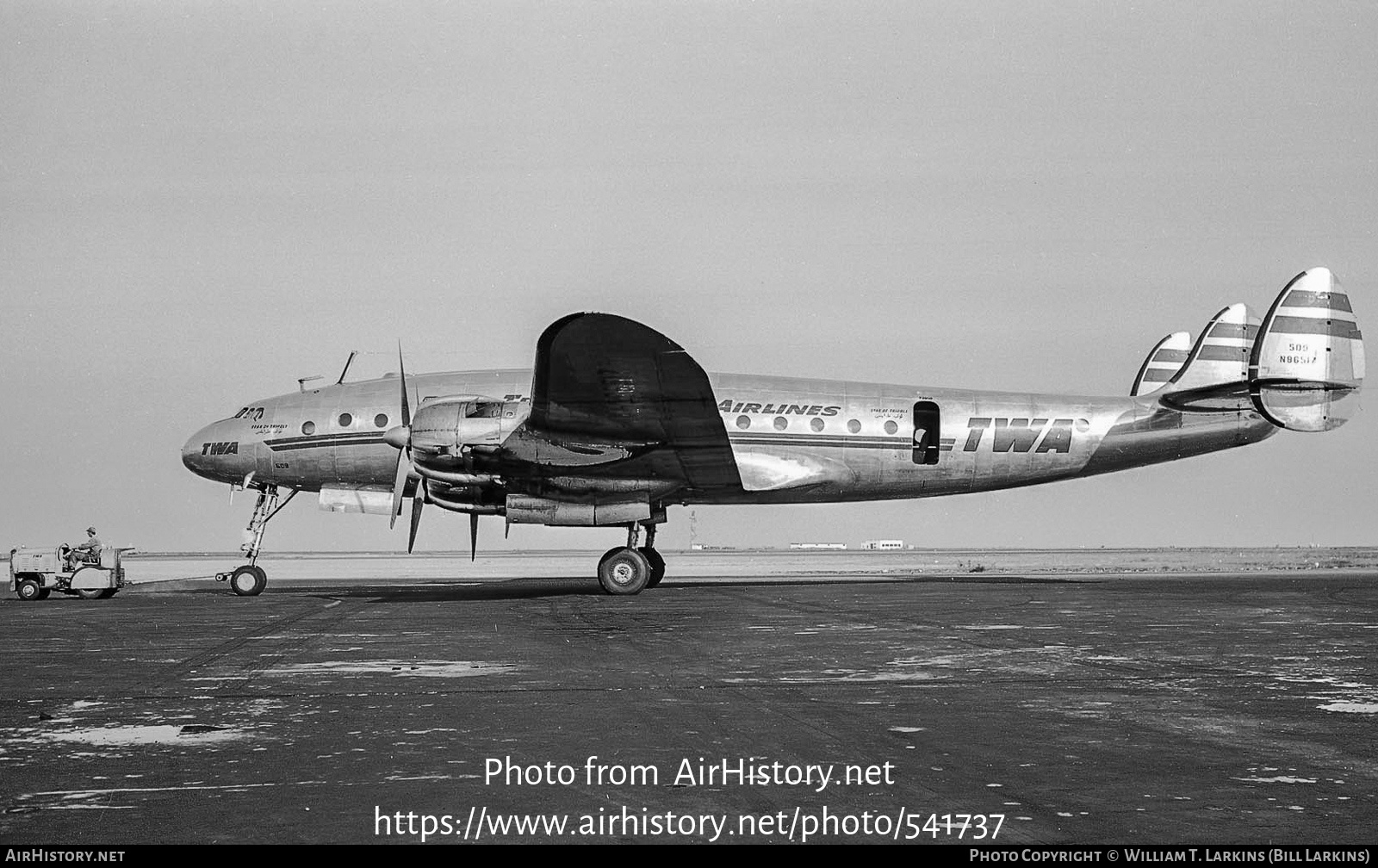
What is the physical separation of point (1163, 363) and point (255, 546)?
2362 cm

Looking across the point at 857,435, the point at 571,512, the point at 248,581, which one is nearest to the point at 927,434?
the point at 857,435

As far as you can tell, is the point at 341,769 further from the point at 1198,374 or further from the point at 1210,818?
the point at 1198,374

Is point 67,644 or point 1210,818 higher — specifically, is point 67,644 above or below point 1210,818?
below

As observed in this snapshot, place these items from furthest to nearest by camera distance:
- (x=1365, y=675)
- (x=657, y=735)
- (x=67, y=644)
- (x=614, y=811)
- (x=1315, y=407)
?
(x=1315, y=407), (x=67, y=644), (x=1365, y=675), (x=657, y=735), (x=614, y=811)

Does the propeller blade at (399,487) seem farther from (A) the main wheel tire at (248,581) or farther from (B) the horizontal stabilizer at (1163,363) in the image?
(B) the horizontal stabilizer at (1163,363)

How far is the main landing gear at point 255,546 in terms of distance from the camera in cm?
2844

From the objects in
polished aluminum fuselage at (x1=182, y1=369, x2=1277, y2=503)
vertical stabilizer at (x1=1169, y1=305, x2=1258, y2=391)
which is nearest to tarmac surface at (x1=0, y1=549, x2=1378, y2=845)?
polished aluminum fuselage at (x1=182, y1=369, x2=1277, y2=503)

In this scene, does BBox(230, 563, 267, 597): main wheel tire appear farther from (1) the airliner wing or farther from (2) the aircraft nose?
(1) the airliner wing

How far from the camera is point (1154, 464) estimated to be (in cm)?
2989

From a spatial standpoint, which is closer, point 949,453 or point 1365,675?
point 1365,675

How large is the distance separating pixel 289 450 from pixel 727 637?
1661 centimetres

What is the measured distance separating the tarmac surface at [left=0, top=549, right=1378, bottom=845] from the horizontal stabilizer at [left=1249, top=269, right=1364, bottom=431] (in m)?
10.6

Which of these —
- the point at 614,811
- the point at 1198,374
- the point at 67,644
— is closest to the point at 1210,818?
the point at 614,811

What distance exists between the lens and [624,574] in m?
26.5
